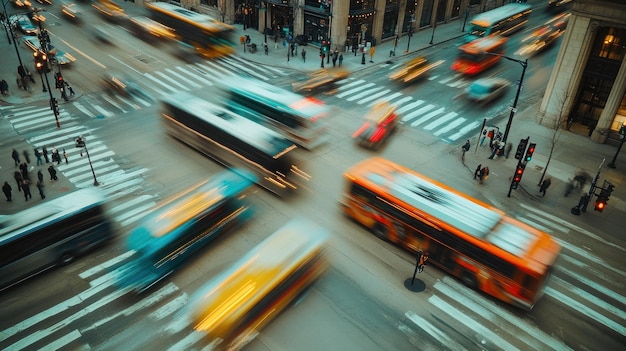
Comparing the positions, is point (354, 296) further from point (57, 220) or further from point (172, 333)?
point (57, 220)

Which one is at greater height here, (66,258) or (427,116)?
(427,116)

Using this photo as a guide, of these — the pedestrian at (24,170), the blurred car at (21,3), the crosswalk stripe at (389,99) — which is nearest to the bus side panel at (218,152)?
the pedestrian at (24,170)

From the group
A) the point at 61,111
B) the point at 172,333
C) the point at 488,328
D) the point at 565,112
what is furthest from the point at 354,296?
the point at 61,111

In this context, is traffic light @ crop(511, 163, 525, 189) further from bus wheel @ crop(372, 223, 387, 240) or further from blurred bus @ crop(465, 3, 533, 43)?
blurred bus @ crop(465, 3, 533, 43)

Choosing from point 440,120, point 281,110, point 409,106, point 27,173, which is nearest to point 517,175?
point 440,120

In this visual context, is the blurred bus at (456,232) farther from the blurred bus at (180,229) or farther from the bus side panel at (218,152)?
the blurred bus at (180,229)

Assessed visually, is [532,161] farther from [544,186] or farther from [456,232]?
[456,232]
